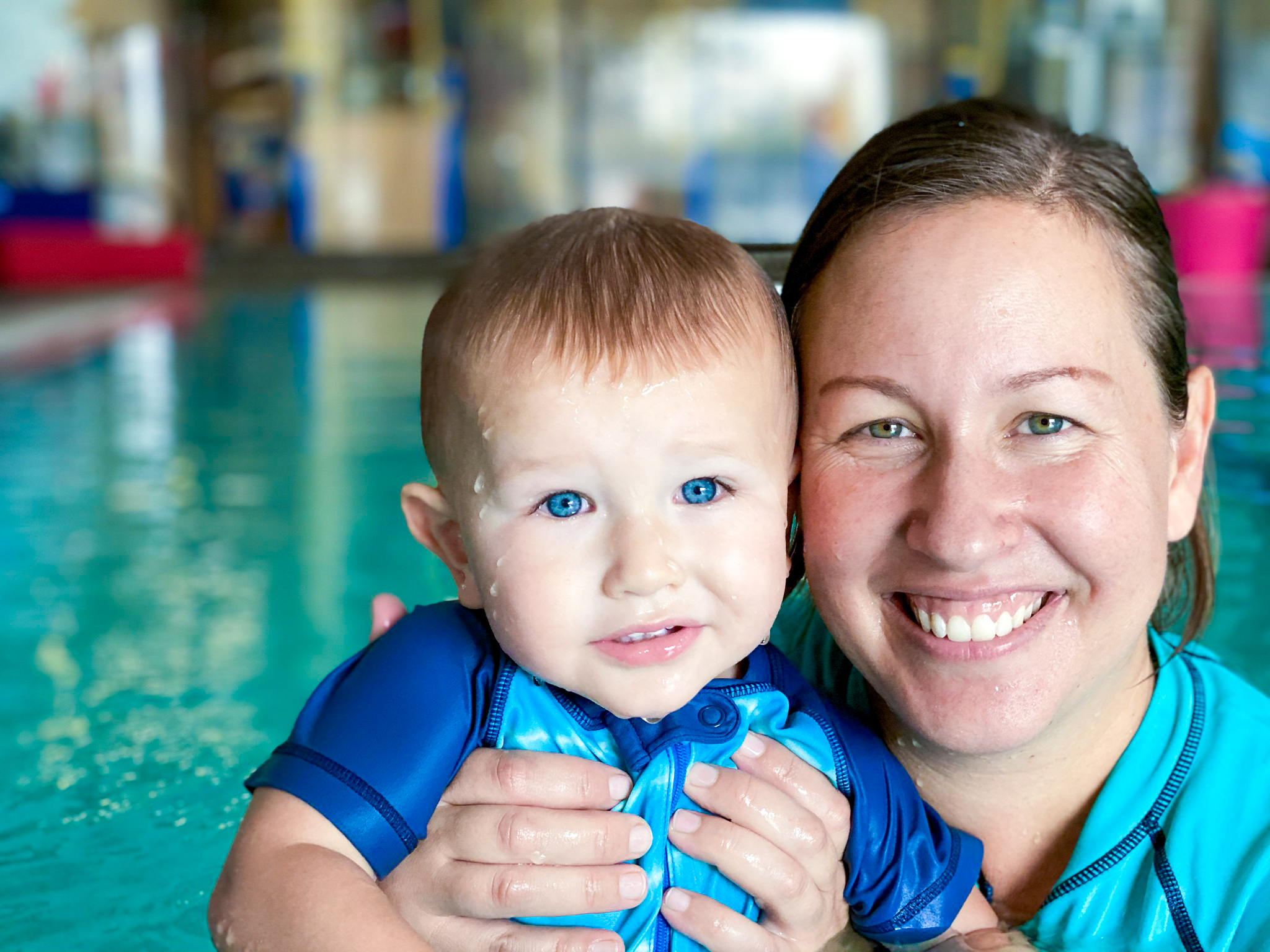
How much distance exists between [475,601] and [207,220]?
2046 cm

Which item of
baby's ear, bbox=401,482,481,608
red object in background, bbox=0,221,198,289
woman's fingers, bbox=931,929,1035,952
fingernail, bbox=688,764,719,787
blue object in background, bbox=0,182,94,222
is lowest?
red object in background, bbox=0,221,198,289

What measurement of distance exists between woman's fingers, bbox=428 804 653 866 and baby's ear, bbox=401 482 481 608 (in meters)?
0.23

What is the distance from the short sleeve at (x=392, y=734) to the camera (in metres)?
1.31

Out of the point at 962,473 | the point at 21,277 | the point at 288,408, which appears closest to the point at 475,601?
the point at 962,473

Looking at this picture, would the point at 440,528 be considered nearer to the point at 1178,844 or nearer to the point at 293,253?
the point at 1178,844

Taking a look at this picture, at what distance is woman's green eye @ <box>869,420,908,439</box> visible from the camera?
149cm

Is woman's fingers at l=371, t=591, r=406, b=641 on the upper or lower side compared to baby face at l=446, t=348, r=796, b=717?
lower

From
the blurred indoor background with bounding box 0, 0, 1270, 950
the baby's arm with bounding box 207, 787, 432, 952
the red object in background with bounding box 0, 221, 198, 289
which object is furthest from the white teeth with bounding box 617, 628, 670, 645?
the red object in background with bounding box 0, 221, 198, 289

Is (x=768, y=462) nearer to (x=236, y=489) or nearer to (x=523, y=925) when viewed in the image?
(x=523, y=925)

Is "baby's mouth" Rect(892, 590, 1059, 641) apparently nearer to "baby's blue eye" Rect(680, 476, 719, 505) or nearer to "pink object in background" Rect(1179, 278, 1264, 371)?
"baby's blue eye" Rect(680, 476, 719, 505)

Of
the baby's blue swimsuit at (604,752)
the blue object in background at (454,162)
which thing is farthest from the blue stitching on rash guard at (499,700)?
the blue object in background at (454,162)

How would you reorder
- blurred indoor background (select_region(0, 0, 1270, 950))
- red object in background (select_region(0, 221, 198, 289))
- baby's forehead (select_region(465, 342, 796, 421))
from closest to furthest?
baby's forehead (select_region(465, 342, 796, 421)), blurred indoor background (select_region(0, 0, 1270, 950)), red object in background (select_region(0, 221, 198, 289))

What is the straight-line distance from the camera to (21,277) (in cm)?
1450

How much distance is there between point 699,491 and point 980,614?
1.12 feet
